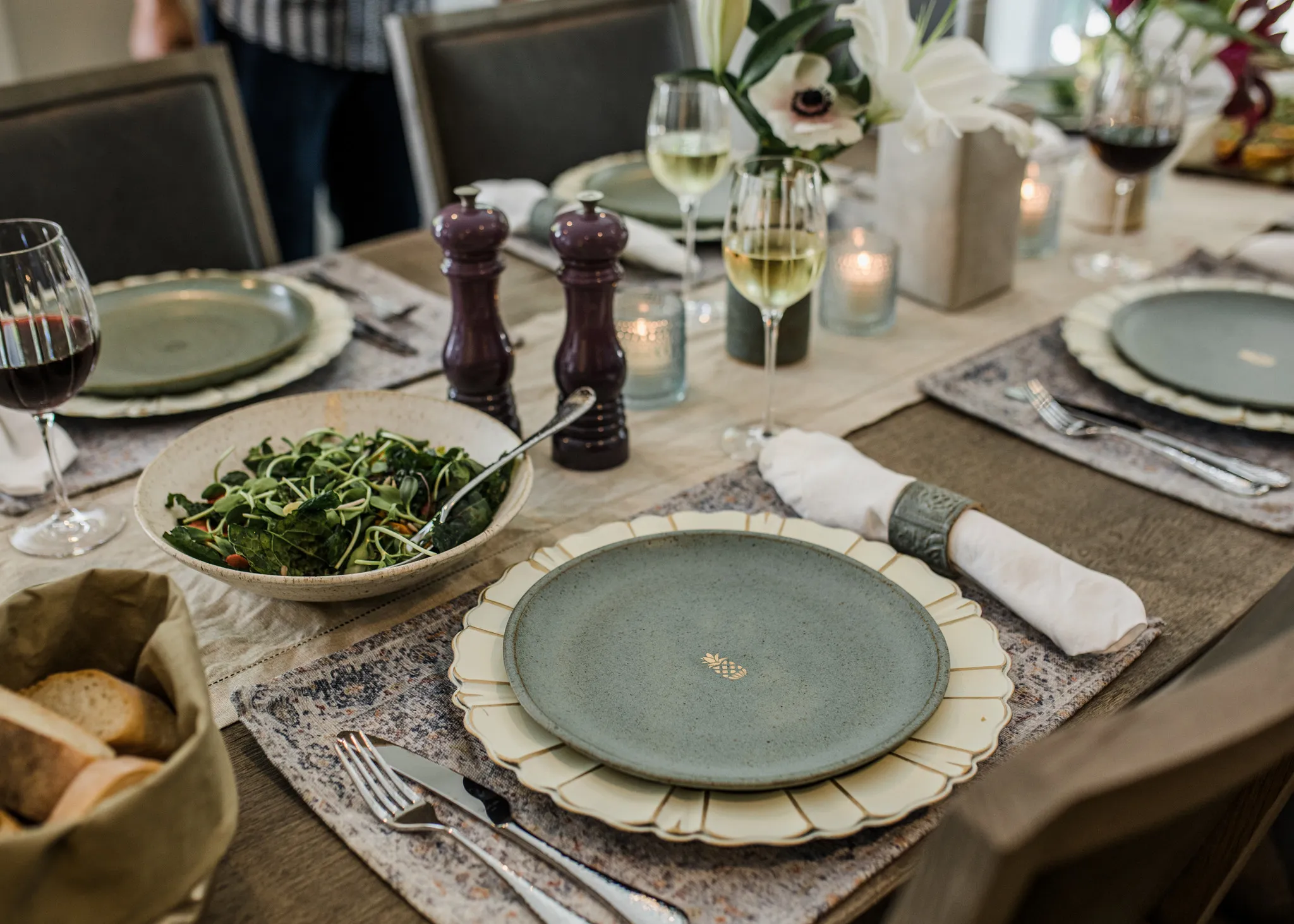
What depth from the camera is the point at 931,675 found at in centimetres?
65

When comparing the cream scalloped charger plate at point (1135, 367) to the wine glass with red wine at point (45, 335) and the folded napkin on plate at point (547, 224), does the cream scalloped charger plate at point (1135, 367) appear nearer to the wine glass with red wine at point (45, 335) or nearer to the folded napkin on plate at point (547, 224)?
the folded napkin on plate at point (547, 224)

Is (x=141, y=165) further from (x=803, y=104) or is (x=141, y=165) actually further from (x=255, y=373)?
(x=803, y=104)

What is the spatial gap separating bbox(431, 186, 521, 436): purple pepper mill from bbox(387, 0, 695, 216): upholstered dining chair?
2.50 ft

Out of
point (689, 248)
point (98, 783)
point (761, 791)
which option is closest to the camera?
point (98, 783)

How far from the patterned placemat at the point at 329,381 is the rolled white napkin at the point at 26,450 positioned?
0.01m

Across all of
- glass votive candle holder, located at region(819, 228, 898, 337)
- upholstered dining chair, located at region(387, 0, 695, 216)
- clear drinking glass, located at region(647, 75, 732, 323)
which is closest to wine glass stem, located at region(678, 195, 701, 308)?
clear drinking glass, located at region(647, 75, 732, 323)

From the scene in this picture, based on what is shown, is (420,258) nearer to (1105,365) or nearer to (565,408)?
(565,408)

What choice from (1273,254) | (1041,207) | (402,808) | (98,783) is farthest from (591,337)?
(1273,254)

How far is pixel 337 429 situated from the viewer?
932 millimetres

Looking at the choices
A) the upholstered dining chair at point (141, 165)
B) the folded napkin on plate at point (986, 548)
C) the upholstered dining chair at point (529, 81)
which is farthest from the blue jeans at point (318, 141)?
the folded napkin on plate at point (986, 548)

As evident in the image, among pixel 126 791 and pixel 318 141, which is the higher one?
pixel 126 791

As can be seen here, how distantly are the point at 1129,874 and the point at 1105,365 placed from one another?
2.12 ft

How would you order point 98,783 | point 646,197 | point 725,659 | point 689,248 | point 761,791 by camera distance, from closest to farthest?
point 98,783, point 761,791, point 725,659, point 689,248, point 646,197

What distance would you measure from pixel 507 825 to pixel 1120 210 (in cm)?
119
